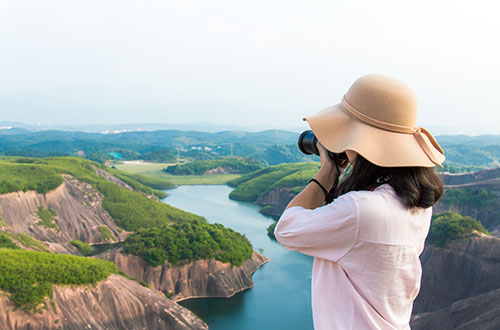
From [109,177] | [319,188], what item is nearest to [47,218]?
[109,177]

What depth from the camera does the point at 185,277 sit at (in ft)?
71.0

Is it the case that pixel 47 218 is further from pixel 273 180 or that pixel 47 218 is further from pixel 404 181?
pixel 404 181

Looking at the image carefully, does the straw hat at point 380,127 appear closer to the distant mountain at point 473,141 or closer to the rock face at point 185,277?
the rock face at point 185,277

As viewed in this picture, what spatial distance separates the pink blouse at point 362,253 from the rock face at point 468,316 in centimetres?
1449

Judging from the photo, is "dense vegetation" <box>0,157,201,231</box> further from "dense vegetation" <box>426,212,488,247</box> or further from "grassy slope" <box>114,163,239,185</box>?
"grassy slope" <box>114,163,239,185</box>

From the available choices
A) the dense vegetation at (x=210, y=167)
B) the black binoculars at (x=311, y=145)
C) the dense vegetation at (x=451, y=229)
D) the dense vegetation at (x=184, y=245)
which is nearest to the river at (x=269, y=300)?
the dense vegetation at (x=184, y=245)

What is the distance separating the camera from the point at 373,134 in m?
1.76

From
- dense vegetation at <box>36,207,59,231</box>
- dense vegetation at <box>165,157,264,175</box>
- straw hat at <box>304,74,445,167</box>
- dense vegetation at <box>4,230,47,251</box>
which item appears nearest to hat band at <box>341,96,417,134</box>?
straw hat at <box>304,74,445,167</box>

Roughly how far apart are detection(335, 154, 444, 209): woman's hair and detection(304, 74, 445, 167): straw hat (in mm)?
63

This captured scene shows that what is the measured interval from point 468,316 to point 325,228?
642 inches

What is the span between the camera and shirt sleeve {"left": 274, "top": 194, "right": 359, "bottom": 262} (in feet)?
5.39

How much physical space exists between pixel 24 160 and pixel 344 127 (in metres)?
46.5

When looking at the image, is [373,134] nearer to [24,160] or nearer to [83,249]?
[83,249]

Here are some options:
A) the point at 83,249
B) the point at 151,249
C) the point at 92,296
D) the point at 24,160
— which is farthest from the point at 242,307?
the point at 24,160
